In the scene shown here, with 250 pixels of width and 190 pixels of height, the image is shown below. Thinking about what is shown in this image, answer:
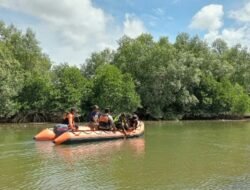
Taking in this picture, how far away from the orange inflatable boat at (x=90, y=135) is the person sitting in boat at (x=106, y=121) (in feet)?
1.58

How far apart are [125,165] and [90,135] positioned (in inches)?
267

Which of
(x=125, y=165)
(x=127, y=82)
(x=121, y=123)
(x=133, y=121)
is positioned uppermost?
(x=127, y=82)

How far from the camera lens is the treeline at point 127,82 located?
4234 centimetres

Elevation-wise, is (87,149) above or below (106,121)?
below

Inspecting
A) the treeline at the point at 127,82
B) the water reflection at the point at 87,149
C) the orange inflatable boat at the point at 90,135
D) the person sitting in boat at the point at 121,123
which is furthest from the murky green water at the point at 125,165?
the treeline at the point at 127,82

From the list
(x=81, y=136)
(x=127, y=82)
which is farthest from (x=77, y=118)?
(x=81, y=136)

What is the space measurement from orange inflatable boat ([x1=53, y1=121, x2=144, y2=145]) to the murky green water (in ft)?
1.43

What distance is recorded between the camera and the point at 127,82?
4562 cm

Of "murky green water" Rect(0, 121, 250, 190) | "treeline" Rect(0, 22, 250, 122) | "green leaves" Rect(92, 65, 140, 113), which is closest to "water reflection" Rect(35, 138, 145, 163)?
"murky green water" Rect(0, 121, 250, 190)

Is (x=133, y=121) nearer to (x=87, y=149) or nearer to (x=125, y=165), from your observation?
(x=87, y=149)

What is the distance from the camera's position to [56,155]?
17.3 meters

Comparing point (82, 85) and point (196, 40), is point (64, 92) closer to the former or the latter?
point (82, 85)

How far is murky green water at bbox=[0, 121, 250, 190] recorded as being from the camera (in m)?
12.1

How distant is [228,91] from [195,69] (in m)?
5.37
